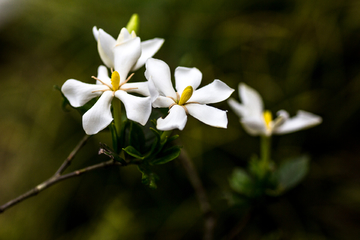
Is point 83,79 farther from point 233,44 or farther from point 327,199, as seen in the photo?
point 327,199

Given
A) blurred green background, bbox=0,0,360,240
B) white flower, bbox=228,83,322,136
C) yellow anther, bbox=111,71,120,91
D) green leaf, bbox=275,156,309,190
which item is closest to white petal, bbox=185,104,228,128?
yellow anther, bbox=111,71,120,91

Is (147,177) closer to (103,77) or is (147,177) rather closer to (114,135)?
(114,135)

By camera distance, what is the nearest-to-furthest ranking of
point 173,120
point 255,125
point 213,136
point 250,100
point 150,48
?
point 173,120 → point 150,48 → point 255,125 → point 250,100 → point 213,136

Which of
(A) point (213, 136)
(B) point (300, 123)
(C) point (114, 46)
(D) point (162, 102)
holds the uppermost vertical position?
(C) point (114, 46)

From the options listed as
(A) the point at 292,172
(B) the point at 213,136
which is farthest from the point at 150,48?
(B) the point at 213,136

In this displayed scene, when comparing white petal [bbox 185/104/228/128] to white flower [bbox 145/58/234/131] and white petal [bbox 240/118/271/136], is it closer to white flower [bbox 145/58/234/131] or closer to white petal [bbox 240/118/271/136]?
white flower [bbox 145/58/234/131]

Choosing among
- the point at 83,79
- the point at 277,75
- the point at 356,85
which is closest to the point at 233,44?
the point at 277,75
